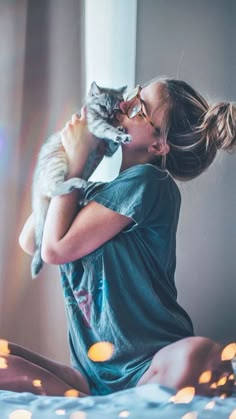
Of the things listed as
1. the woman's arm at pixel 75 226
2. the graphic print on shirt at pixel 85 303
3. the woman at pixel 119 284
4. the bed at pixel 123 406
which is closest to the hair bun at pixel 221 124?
the woman at pixel 119 284

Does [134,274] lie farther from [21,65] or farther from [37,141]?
[21,65]

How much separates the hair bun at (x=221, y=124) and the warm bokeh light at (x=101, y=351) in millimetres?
439

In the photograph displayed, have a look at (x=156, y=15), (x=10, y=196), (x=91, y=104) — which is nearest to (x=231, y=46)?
(x=156, y=15)

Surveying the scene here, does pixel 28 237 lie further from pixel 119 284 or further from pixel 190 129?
pixel 190 129

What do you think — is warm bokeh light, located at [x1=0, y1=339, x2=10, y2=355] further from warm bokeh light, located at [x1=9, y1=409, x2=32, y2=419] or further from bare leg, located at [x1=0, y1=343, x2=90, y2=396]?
warm bokeh light, located at [x1=9, y1=409, x2=32, y2=419]

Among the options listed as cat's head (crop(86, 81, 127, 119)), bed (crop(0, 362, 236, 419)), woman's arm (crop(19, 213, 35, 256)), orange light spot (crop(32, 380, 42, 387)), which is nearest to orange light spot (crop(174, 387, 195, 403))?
bed (crop(0, 362, 236, 419))

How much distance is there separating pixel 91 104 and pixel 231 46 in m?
0.31

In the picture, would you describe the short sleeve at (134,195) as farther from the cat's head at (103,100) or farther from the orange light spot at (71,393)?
the orange light spot at (71,393)

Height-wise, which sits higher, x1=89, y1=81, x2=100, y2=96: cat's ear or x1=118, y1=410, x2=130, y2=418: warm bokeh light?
x1=89, y1=81, x2=100, y2=96: cat's ear

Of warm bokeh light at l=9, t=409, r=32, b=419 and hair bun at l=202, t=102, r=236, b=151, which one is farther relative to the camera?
hair bun at l=202, t=102, r=236, b=151

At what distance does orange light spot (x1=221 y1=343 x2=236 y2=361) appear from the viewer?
1.13 metres

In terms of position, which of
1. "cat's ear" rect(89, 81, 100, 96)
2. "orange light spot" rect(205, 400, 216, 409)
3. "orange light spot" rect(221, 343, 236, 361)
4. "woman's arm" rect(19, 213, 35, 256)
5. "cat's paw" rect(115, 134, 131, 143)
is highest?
"cat's ear" rect(89, 81, 100, 96)

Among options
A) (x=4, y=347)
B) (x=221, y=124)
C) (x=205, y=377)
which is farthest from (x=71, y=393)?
(x=221, y=124)

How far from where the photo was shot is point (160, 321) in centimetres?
109
